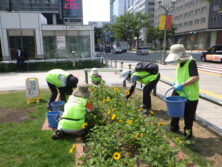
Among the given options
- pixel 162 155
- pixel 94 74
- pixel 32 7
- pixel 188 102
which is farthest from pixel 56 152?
pixel 32 7

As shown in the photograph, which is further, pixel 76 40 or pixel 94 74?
pixel 76 40

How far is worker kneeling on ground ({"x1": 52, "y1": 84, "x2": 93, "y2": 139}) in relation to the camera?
12.2ft

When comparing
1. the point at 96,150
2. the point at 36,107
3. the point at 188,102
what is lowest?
the point at 36,107

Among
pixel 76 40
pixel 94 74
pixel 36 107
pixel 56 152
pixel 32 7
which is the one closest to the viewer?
pixel 56 152

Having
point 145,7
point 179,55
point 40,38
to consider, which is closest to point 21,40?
point 40,38

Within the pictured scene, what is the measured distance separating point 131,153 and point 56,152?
1301mm

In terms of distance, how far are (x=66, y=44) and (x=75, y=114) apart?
51.3 feet

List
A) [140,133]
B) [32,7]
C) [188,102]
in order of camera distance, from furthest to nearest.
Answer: [32,7], [188,102], [140,133]

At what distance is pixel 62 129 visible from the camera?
3869mm

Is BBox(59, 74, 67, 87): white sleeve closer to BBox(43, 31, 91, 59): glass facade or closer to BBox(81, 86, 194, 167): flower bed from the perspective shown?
BBox(81, 86, 194, 167): flower bed

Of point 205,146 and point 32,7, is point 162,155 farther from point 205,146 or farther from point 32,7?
point 32,7

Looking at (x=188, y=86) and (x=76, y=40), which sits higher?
(x=76, y=40)

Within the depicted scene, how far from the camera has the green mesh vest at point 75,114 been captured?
12.2 feet

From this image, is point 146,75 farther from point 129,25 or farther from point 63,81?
point 129,25
